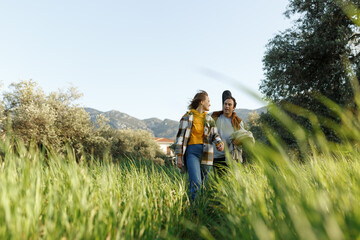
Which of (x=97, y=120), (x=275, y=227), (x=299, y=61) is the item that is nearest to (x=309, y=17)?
(x=299, y=61)

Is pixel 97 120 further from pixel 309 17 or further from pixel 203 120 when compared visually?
pixel 203 120

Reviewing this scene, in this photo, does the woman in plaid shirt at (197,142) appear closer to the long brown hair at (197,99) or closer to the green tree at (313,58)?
the long brown hair at (197,99)

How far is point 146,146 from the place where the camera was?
40.6 m

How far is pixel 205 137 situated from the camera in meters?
5.61

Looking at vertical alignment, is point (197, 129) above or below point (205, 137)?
above

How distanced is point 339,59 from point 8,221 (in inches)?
647

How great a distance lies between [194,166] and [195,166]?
0.07 feet

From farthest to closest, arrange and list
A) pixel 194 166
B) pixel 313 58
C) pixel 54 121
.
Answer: pixel 54 121 → pixel 313 58 → pixel 194 166

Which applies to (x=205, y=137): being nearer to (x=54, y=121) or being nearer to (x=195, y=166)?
(x=195, y=166)

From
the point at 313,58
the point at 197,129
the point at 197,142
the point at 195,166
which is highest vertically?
the point at 313,58

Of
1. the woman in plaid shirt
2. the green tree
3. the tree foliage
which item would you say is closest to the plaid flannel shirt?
the woman in plaid shirt

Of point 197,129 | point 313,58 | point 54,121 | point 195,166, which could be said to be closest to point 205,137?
point 197,129

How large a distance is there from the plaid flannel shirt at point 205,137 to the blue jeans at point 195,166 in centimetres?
9

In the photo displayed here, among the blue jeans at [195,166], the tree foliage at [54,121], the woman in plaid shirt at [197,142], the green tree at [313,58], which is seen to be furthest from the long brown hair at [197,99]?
the tree foliage at [54,121]
